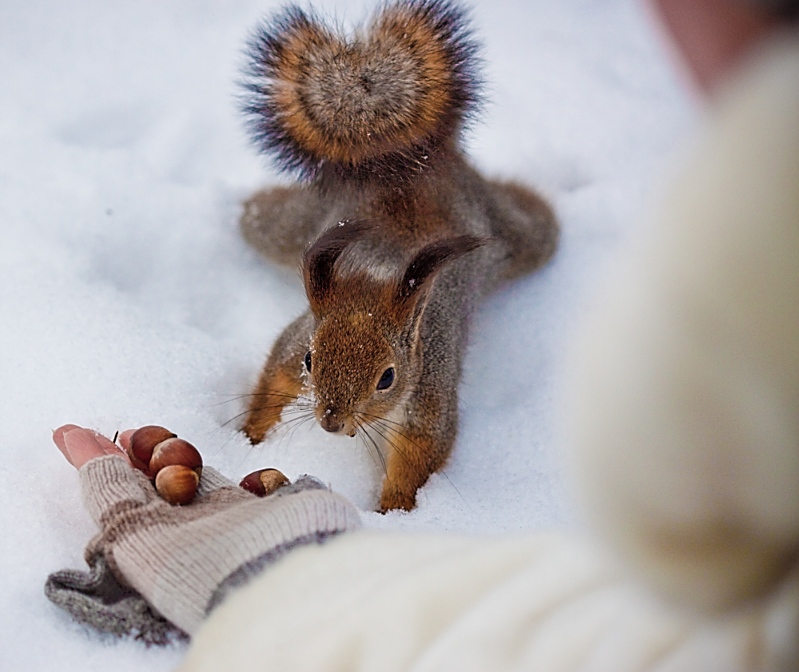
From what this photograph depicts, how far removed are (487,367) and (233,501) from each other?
0.86m

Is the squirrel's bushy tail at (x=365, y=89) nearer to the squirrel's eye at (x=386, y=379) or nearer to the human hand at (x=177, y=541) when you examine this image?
the squirrel's eye at (x=386, y=379)

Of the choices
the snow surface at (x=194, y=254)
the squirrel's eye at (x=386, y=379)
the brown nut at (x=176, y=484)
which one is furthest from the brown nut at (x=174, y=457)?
the squirrel's eye at (x=386, y=379)

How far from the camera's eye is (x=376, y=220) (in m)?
1.83

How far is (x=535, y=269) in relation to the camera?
2.18 metres

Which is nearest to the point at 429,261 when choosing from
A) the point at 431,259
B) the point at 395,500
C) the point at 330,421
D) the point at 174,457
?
the point at 431,259

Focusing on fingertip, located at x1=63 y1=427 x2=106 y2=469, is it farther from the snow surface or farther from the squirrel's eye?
the squirrel's eye

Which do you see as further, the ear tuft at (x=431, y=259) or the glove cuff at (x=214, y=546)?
the ear tuft at (x=431, y=259)

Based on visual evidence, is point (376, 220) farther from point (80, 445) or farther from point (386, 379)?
point (80, 445)

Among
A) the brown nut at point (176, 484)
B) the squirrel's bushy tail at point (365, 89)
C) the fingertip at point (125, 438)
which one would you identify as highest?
the squirrel's bushy tail at point (365, 89)

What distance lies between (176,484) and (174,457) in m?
0.06

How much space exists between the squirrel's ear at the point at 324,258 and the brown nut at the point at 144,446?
40cm

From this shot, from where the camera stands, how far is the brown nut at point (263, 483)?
135cm

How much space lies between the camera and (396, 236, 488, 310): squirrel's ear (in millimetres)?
1511

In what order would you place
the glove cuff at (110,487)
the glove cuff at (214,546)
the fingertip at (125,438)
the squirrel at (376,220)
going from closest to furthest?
the glove cuff at (214,546)
the glove cuff at (110,487)
the fingertip at (125,438)
the squirrel at (376,220)
